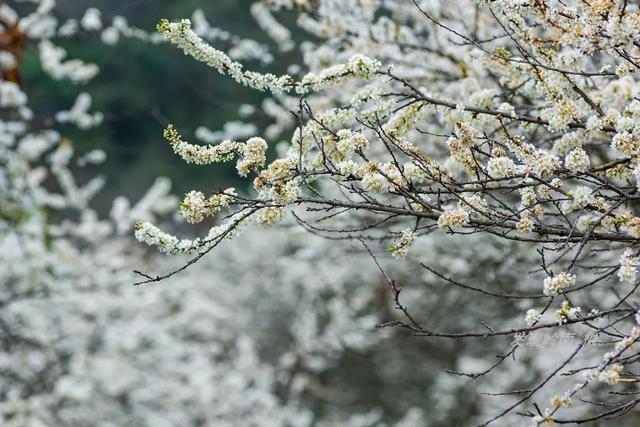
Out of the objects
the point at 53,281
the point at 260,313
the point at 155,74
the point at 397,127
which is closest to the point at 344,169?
the point at 397,127

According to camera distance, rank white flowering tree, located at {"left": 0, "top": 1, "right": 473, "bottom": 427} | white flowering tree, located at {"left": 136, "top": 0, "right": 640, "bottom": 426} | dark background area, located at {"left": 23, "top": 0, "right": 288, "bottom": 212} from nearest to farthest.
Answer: white flowering tree, located at {"left": 136, "top": 0, "right": 640, "bottom": 426}, white flowering tree, located at {"left": 0, "top": 1, "right": 473, "bottom": 427}, dark background area, located at {"left": 23, "top": 0, "right": 288, "bottom": 212}

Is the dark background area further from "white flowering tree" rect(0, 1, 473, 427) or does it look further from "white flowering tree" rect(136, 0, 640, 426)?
"white flowering tree" rect(136, 0, 640, 426)

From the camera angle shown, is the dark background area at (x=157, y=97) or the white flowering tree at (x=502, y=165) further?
the dark background area at (x=157, y=97)

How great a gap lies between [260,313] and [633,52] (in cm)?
1046

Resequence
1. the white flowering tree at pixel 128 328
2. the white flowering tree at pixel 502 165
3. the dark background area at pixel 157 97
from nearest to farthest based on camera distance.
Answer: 1. the white flowering tree at pixel 502 165
2. the white flowering tree at pixel 128 328
3. the dark background area at pixel 157 97

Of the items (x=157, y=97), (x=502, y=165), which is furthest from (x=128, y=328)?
(x=157, y=97)

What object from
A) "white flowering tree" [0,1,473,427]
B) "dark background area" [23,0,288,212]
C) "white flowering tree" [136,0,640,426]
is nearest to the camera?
"white flowering tree" [136,0,640,426]

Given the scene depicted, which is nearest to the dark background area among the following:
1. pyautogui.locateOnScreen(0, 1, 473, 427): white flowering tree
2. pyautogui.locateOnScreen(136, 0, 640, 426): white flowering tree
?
pyautogui.locateOnScreen(0, 1, 473, 427): white flowering tree

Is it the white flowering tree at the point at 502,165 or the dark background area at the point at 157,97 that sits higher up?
the dark background area at the point at 157,97

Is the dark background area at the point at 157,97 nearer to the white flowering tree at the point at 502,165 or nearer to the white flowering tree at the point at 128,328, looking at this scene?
the white flowering tree at the point at 128,328

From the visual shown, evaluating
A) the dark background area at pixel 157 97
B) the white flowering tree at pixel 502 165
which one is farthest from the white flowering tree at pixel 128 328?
the dark background area at pixel 157 97

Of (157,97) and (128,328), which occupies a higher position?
(157,97)

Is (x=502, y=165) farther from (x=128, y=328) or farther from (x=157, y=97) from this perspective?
(x=157, y=97)

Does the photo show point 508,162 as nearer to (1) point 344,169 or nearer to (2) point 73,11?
(1) point 344,169
